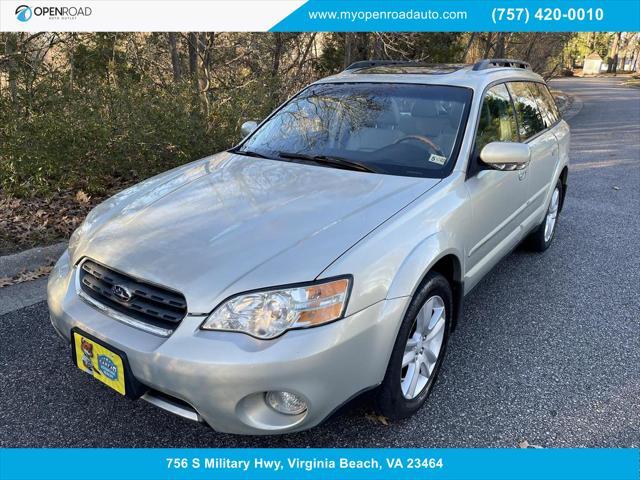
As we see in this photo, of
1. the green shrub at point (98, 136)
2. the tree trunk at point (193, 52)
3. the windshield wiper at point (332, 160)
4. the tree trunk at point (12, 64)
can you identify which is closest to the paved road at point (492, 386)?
the windshield wiper at point (332, 160)

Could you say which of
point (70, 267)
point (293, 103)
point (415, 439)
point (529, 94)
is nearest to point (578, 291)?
point (529, 94)

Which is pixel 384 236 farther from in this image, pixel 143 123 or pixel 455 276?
pixel 143 123

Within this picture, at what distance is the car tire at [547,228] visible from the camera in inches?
177

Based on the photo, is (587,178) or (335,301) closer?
(335,301)

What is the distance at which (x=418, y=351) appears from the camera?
2.48m

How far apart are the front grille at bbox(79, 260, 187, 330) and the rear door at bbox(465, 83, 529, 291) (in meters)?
1.61

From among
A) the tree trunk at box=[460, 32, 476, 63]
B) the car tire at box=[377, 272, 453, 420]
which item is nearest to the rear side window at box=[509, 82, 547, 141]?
the car tire at box=[377, 272, 453, 420]

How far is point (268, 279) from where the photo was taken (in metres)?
1.97

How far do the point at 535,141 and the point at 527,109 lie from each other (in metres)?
0.28

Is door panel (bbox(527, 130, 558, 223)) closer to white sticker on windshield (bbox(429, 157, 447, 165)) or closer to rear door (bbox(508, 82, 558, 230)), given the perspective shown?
rear door (bbox(508, 82, 558, 230))

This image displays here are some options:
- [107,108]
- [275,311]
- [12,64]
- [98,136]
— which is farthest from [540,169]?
[12,64]

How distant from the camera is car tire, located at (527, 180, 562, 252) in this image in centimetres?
449

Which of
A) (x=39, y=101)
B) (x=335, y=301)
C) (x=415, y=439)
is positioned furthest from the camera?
(x=39, y=101)

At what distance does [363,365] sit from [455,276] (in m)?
0.94
